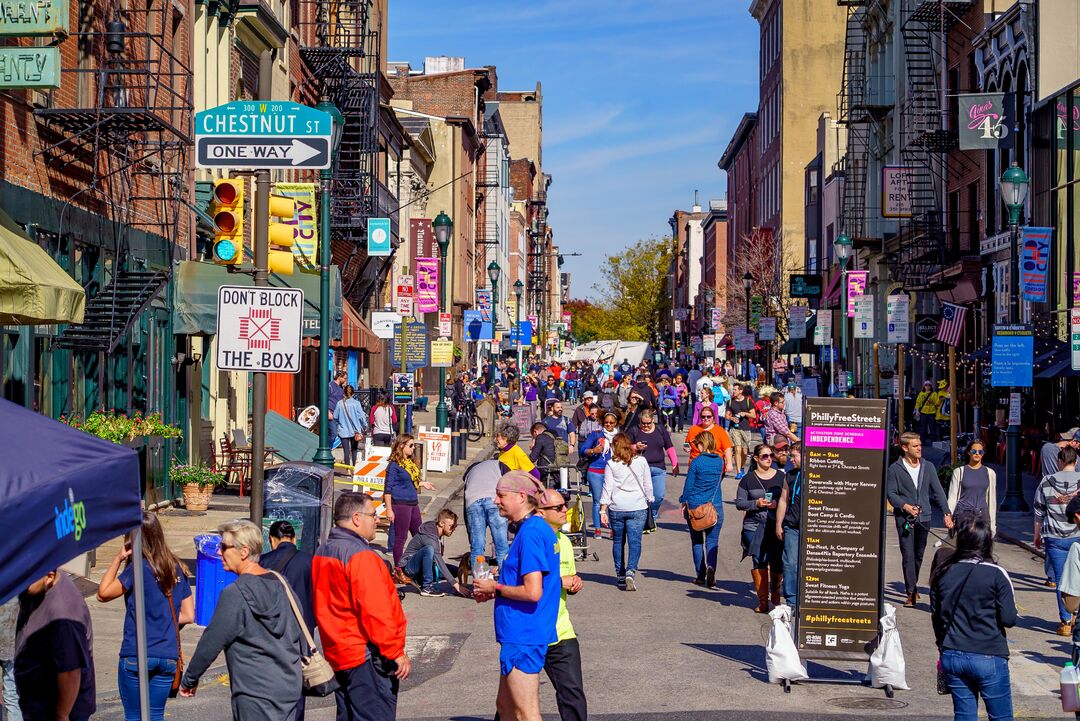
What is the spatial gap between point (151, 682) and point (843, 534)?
5.93 metres

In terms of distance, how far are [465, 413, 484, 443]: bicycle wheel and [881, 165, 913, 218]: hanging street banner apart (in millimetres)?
14413

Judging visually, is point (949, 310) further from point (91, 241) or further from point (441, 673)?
point (441, 673)

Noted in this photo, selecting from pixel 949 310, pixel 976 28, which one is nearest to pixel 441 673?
pixel 949 310

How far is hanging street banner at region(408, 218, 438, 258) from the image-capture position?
182ft

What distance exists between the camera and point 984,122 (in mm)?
28703

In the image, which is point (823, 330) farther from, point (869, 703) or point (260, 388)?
point (260, 388)

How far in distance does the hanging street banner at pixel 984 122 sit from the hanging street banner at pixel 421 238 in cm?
2947

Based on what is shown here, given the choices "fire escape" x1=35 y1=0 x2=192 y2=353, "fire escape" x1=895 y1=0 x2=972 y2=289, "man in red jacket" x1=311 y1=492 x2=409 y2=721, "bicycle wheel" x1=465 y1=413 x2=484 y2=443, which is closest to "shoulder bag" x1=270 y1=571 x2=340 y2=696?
"man in red jacket" x1=311 y1=492 x2=409 y2=721

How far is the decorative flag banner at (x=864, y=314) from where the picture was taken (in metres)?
39.1

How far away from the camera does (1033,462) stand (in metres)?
29.0

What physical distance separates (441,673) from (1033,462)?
20.5 m

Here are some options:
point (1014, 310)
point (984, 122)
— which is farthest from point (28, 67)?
point (984, 122)

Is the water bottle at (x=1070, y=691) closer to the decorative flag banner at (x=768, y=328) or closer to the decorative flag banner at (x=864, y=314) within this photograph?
the decorative flag banner at (x=864, y=314)

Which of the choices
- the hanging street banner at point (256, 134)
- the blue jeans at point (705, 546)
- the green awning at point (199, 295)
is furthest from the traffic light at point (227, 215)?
the green awning at point (199, 295)
